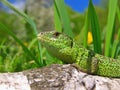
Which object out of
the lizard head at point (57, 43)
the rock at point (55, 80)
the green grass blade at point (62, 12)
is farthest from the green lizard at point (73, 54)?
the rock at point (55, 80)

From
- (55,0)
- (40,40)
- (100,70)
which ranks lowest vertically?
(100,70)

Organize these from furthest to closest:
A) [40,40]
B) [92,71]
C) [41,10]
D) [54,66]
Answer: [41,10] → [40,40] → [92,71] → [54,66]

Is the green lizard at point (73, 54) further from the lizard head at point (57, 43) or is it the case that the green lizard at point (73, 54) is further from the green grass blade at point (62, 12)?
the green grass blade at point (62, 12)

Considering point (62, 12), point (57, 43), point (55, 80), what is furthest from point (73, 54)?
point (55, 80)

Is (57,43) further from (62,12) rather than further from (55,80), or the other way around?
(55,80)

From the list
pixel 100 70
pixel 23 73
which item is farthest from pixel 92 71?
pixel 23 73

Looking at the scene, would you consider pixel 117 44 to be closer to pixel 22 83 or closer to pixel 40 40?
pixel 40 40
